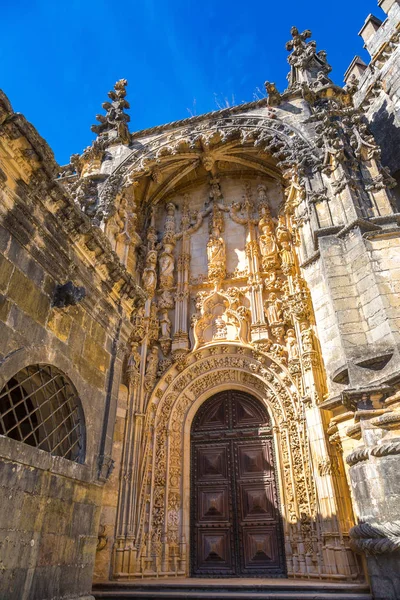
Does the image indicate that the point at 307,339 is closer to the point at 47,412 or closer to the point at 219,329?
the point at 219,329

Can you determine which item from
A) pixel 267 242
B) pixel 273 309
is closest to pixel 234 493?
pixel 273 309

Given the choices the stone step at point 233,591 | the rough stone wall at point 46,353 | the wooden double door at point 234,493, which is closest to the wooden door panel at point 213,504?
the wooden double door at point 234,493

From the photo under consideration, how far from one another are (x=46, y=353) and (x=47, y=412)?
75 centimetres

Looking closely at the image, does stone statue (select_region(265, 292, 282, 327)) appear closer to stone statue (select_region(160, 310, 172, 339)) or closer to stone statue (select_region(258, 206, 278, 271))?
stone statue (select_region(258, 206, 278, 271))

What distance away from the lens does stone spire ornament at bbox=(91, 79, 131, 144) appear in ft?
38.6

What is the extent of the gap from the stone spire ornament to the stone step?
407 inches

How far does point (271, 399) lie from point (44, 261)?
5519 millimetres

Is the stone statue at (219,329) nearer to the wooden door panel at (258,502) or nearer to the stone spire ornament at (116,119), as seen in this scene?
the wooden door panel at (258,502)

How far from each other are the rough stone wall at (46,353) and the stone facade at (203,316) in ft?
0.07

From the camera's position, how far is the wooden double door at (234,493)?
7.46m

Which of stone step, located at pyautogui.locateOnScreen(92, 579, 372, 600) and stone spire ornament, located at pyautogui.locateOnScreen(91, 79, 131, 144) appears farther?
stone spire ornament, located at pyautogui.locateOnScreen(91, 79, 131, 144)

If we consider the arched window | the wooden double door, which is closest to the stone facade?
the arched window

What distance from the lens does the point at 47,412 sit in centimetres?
466

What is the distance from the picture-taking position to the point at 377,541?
15.8ft
